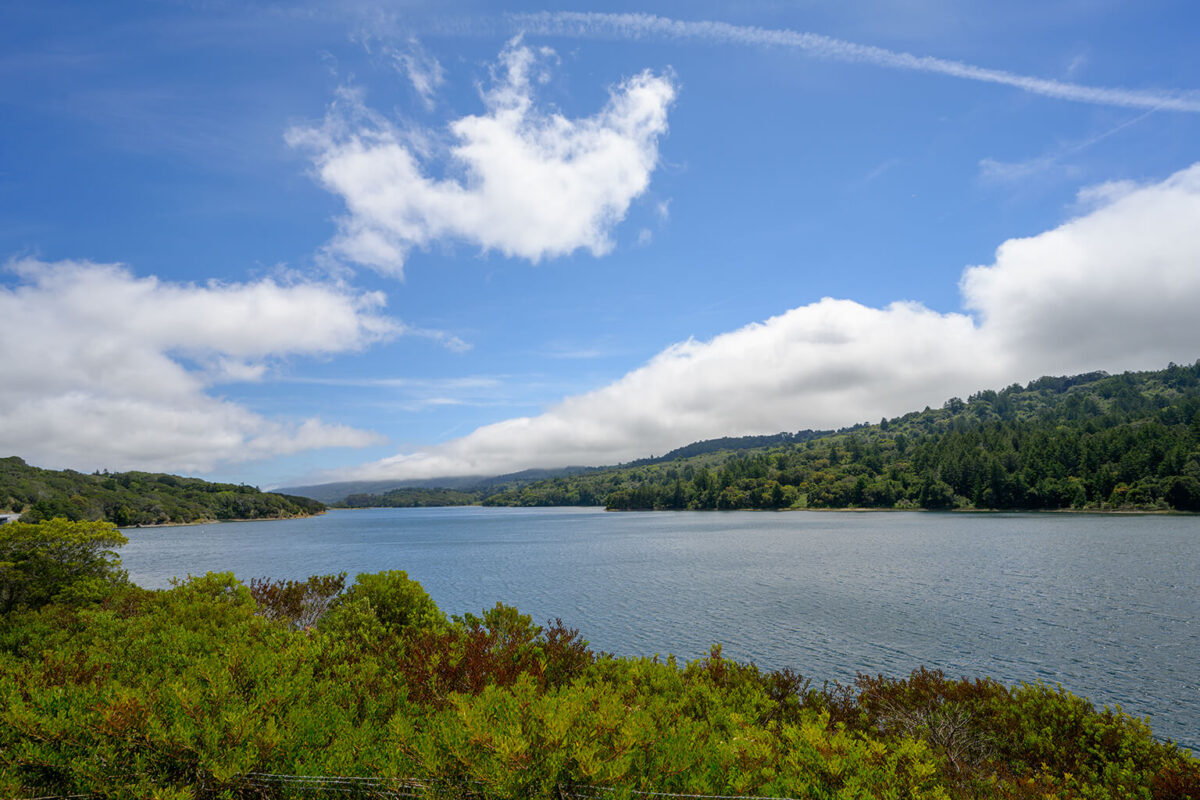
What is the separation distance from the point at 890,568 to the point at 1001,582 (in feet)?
35.4

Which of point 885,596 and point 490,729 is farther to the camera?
point 885,596

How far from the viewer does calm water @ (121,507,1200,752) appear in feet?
88.9

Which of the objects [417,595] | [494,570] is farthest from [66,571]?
[494,570]

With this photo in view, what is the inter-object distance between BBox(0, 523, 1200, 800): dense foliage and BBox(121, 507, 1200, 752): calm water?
45.5 feet

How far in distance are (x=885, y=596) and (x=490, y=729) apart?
4466cm

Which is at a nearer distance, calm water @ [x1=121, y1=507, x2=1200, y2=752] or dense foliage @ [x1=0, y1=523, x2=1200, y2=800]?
dense foliage @ [x1=0, y1=523, x2=1200, y2=800]

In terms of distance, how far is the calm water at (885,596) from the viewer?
27094 mm

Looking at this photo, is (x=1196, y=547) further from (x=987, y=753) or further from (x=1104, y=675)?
(x=987, y=753)

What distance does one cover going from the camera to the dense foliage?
19.2ft

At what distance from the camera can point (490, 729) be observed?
20.2 feet

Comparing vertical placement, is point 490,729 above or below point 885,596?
above

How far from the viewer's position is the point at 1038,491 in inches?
5600

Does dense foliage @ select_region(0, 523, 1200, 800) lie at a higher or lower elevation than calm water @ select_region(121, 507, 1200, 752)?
higher

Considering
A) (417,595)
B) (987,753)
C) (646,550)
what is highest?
(417,595)
